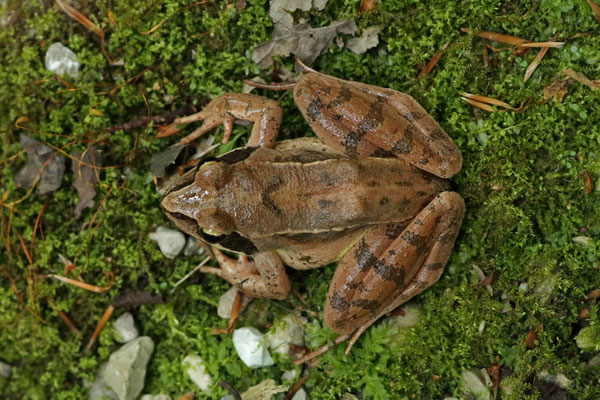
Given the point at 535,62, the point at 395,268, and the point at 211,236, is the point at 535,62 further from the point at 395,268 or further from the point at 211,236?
the point at 211,236

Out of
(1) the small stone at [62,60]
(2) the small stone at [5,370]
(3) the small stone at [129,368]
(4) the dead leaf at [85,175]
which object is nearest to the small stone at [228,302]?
(3) the small stone at [129,368]

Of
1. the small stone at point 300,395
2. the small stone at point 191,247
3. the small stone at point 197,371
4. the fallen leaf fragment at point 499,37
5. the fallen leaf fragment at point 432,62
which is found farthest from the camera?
the small stone at point 191,247

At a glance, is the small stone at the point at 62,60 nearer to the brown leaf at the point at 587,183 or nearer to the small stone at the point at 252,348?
the small stone at the point at 252,348

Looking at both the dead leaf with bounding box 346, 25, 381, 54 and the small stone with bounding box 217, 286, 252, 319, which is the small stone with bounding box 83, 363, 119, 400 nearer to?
the small stone with bounding box 217, 286, 252, 319

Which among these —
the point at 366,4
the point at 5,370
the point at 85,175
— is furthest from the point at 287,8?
the point at 5,370

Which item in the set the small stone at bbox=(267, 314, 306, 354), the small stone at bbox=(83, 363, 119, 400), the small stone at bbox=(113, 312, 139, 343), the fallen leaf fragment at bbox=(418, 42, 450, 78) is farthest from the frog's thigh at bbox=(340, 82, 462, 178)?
the small stone at bbox=(83, 363, 119, 400)

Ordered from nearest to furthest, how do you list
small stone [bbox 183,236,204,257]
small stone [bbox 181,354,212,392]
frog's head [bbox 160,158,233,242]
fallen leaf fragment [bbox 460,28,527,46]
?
frog's head [bbox 160,158,233,242], fallen leaf fragment [bbox 460,28,527,46], small stone [bbox 181,354,212,392], small stone [bbox 183,236,204,257]
